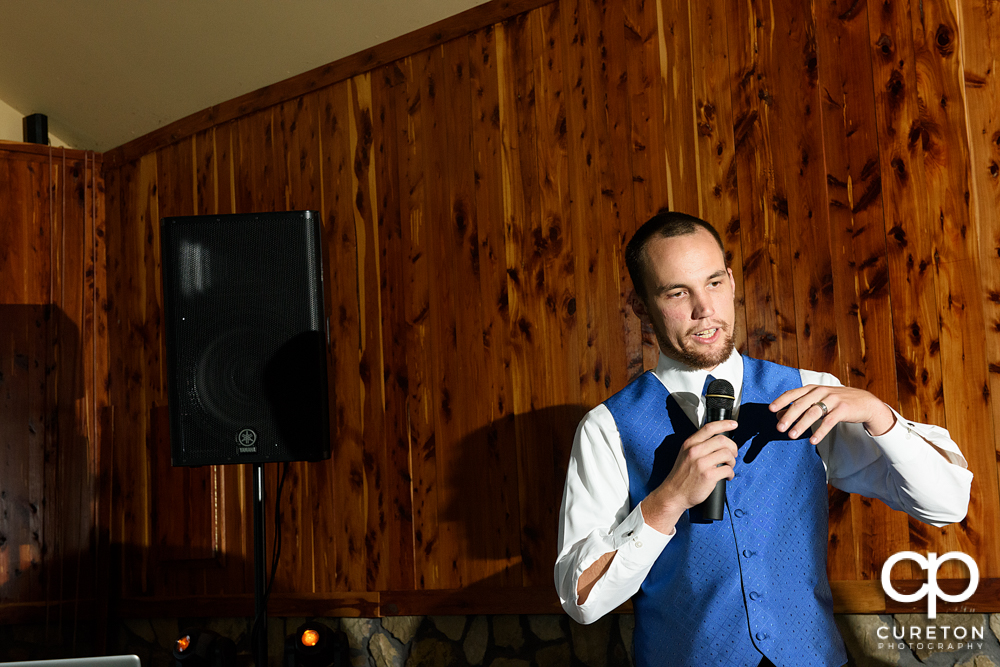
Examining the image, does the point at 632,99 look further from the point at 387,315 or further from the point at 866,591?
the point at 866,591

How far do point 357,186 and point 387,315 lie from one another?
52 cm

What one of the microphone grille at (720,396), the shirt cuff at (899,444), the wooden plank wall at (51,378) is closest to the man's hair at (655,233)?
the microphone grille at (720,396)

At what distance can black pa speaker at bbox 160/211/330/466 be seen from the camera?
7.70 ft

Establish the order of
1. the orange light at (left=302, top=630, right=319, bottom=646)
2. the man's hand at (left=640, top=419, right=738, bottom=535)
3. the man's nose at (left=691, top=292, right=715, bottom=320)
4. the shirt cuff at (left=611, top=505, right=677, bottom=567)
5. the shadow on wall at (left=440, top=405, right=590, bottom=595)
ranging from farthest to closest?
the shadow on wall at (left=440, top=405, right=590, bottom=595) < the orange light at (left=302, top=630, right=319, bottom=646) < the man's nose at (left=691, top=292, right=715, bottom=320) < the shirt cuff at (left=611, top=505, right=677, bottom=567) < the man's hand at (left=640, top=419, right=738, bottom=535)

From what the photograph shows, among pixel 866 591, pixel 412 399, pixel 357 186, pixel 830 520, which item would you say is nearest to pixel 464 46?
pixel 357 186

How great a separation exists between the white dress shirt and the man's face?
0.18ft

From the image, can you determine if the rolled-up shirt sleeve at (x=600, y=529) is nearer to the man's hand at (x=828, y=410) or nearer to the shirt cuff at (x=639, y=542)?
the shirt cuff at (x=639, y=542)

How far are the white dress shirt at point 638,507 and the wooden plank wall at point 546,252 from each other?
50cm

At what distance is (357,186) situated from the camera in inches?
130

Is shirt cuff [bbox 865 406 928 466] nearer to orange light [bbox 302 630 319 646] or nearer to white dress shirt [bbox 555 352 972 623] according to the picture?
white dress shirt [bbox 555 352 972 623]

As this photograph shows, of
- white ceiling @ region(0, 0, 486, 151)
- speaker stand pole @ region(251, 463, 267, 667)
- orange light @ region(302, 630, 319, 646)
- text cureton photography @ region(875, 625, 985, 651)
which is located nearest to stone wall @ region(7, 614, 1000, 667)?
text cureton photography @ region(875, 625, 985, 651)

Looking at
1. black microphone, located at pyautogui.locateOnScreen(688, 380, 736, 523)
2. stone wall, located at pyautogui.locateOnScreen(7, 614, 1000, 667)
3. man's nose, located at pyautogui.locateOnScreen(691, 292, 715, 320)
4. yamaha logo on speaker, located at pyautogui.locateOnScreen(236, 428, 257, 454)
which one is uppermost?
man's nose, located at pyautogui.locateOnScreen(691, 292, 715, 320)

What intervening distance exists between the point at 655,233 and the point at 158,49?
8.32ft

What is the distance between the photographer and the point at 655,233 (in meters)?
1.95
